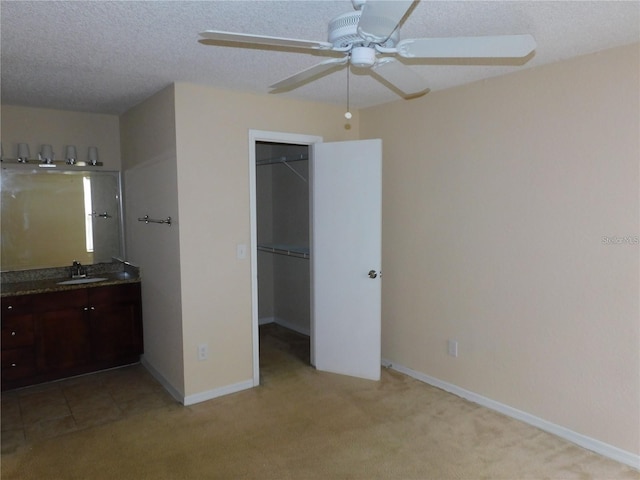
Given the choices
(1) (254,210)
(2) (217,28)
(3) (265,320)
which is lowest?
(3) (265,320)

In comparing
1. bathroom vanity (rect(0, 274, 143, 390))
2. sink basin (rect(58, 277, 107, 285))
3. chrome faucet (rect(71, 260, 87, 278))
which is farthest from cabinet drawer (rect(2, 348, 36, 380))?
chrome faucet (rect(71, 260, 87, 278))

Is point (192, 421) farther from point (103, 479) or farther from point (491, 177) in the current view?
point (491, 177)

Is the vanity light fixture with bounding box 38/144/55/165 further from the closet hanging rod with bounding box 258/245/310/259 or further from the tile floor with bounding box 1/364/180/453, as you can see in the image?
the closet hanging rod with bounding box 258/245/310/259

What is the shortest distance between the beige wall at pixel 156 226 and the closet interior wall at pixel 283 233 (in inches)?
59.3

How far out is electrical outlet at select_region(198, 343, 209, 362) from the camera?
3417 millimetres

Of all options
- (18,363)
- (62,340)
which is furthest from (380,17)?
(18,363)

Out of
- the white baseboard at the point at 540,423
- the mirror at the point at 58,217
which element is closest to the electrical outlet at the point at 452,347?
the white baseboard at the point at 540,423

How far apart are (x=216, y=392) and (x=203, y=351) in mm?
344

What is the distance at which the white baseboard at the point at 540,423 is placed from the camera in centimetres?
260

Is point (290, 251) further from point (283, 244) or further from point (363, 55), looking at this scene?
point (363, 55)

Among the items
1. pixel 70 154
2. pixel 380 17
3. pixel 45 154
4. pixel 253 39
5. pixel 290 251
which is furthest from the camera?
pixel 290 251

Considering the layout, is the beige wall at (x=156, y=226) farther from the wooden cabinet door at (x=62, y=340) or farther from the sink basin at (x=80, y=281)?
the wooden cabinet door at (x=62, y=340)

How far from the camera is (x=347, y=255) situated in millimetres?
3820

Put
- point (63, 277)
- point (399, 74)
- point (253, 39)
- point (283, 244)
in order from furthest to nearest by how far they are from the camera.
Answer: point (283, 244)
point (63, 277)
point (399, 74)
point (253, 39)
